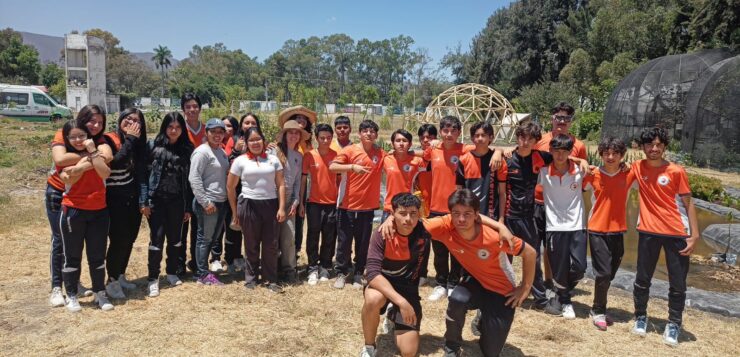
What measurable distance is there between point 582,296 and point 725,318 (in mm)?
1158

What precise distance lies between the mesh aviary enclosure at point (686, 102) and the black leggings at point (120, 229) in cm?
1482

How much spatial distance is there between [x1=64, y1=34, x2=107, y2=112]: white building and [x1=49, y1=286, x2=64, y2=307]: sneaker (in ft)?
130

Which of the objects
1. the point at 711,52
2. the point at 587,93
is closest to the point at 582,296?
the point at 711,52

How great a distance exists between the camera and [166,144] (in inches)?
180

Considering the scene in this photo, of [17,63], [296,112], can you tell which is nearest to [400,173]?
[296,112]

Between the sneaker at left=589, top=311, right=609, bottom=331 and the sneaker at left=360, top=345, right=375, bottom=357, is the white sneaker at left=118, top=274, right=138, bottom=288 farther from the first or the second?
the sneaker at left=589, top=311, right=609, bottom=331

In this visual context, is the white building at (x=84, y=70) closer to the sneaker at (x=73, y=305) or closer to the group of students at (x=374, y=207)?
the group of students at (x=374, y=207)

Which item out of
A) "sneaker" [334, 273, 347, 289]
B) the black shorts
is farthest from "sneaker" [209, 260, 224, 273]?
the black shorts

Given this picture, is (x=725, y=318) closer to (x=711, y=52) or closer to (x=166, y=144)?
(x=166, y=144)

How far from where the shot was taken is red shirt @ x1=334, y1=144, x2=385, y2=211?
4785 mm

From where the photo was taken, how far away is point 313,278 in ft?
16.5

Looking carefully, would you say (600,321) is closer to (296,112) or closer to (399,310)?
(399,310)

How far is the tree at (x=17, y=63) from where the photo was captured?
43.9m

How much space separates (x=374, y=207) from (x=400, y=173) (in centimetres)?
43
